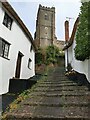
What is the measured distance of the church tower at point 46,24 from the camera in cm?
4812

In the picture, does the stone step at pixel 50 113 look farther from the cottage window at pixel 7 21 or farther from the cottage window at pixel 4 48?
the cottage window at pixel 7 21

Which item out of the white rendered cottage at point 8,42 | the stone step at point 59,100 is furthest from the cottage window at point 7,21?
the stone step at point 59,100

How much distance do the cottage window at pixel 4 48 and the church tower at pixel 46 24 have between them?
116 feet

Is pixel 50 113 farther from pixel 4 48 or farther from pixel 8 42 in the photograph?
pixel 8 42

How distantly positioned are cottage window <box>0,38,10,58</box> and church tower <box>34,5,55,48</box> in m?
35.4

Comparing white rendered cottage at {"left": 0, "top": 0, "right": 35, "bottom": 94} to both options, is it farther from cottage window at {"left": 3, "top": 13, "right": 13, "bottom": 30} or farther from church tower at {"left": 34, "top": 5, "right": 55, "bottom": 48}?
church tower at {"left": 34, "top": 5, "right": 55, "bottom": 48}

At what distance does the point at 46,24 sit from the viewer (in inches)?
1970

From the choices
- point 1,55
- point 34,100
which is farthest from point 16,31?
point 34,100

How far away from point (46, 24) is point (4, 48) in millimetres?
39182

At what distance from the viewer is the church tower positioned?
48.1 meters

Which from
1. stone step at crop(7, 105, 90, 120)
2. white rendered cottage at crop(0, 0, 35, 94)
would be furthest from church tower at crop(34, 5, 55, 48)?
stone step at crop(7, 105, 90, 120)

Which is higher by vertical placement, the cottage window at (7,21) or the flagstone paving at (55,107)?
the cottage window at (7,21)

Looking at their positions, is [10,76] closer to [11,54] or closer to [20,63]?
[11,54]

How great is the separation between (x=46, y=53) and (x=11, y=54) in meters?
19.1
